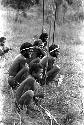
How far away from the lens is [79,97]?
5.95 meters

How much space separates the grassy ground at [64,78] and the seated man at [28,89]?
0.24 metres

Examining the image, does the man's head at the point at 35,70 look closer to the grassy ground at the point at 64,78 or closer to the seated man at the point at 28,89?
the seated man at the point at 28,89

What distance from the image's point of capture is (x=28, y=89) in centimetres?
493

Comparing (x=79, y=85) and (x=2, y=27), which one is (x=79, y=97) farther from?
(x=2, y=27)

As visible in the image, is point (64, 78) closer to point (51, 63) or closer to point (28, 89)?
point (51, 63)

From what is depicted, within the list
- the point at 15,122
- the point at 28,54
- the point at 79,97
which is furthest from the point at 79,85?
the point at 15,122

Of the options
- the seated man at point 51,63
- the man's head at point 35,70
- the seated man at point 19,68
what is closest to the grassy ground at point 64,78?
the seated man at point 51,63

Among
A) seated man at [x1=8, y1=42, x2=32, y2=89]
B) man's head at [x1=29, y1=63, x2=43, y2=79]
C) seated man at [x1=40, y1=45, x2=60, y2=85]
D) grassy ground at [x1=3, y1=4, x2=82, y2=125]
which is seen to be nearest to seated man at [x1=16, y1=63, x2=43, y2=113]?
man's head at [x1=29, y1=63, x2=43, y2=79]

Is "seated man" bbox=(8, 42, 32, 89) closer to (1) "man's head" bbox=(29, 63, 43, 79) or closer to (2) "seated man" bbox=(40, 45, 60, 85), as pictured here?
(1) "man's head" bbox=(29, 63, 43, 79)

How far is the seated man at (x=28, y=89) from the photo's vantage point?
4.75 m

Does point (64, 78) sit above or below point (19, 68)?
below

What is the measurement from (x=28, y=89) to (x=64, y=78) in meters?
1.90

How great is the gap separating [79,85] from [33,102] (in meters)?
1.76

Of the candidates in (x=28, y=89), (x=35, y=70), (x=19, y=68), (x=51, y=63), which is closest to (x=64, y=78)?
(x=51, y=63)
